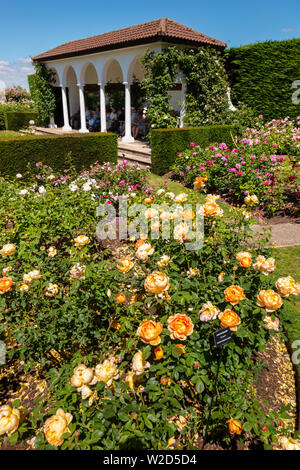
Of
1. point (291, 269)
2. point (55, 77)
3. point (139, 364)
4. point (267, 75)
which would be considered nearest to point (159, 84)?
point (267, 75)

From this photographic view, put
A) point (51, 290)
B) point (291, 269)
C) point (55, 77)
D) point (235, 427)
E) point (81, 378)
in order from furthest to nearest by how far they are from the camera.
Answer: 1. point (55, 77)
2. point (291, 269)
3. point (51, 290)
4. point (235, 427)
5. point (81, 378)

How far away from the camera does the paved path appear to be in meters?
5.33

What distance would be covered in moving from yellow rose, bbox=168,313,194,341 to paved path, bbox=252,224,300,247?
13.5 feet

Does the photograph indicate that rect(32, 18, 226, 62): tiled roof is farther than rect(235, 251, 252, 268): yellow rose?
Yes

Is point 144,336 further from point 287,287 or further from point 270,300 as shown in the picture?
point 287,287

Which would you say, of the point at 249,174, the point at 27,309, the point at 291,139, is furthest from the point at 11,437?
the point at 291,139

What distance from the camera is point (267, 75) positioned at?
13.3 metres

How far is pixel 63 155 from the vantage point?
844 centimetres

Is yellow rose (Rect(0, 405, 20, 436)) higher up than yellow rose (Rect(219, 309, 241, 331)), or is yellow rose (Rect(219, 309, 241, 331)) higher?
yellow rose (Rect(219, 309, 241, 331))

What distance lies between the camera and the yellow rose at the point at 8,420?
1.29 m

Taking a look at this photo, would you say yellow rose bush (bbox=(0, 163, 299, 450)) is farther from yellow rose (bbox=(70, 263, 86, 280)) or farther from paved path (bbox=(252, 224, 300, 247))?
paved path (bbox=(252, 224, 300, 247))

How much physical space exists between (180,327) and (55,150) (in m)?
7.68

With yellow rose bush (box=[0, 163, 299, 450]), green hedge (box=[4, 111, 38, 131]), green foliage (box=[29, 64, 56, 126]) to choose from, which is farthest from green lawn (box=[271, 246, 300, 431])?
green hedge (box=[4, 111, 38, 131])

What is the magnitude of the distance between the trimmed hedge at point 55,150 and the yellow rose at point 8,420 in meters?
6.68
